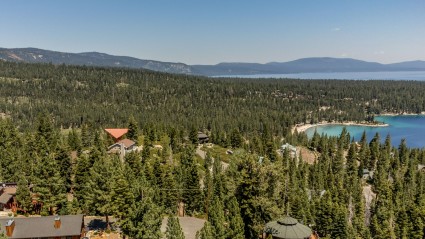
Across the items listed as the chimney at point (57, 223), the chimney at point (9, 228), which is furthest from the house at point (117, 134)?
the chimney at point (9, 228)

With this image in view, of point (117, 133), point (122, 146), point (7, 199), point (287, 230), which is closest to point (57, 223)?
point (7, 199)

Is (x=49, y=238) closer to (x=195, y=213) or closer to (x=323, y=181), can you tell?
(x=195, y=213)

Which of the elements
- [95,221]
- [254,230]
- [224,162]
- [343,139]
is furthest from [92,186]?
[343,139]

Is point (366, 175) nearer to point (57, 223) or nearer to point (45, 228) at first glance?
point (57, 223)

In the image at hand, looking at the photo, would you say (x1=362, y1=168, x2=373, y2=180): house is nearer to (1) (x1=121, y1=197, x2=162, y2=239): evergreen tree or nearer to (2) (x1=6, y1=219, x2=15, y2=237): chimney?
(1) (x1=121, y1=197, x2=162, y2=239): evergreen tree

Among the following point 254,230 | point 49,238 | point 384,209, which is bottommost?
point 384,209

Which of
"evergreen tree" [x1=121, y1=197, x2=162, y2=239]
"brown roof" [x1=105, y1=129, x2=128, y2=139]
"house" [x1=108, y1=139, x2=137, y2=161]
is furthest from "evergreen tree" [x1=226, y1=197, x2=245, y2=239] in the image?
"brown roof" [x1=105, y1=129, x2=128, y2=139]
